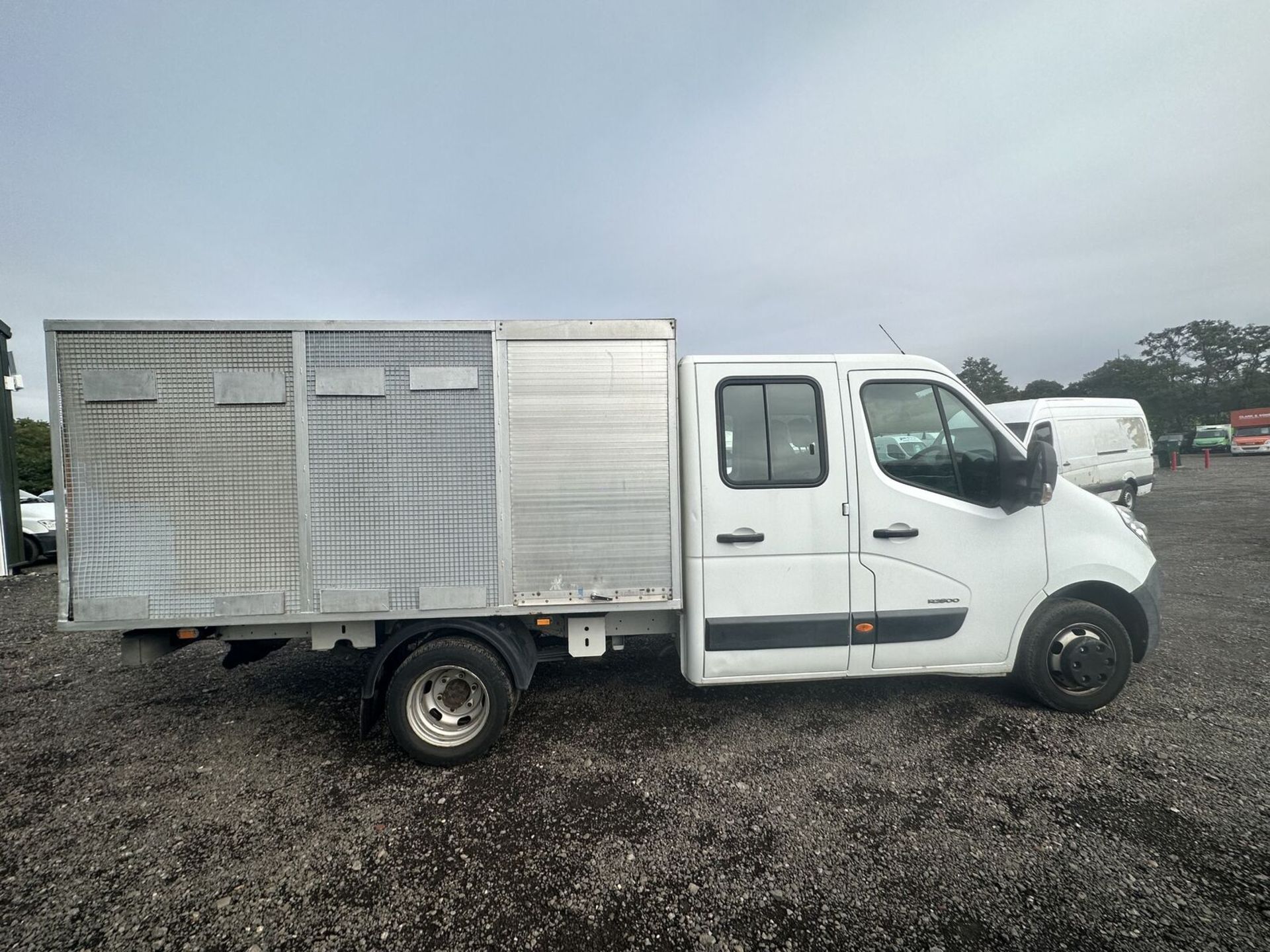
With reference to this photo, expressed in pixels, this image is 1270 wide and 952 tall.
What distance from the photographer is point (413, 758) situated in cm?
334

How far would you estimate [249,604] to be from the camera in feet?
10.2

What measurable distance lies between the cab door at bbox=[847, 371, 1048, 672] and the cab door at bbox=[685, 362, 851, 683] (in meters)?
0.22

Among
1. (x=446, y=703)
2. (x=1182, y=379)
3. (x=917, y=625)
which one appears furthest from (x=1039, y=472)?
(x=1182, y=379)

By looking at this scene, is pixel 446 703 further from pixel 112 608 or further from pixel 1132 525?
pixel 1132 525

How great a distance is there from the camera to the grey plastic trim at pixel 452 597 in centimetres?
317

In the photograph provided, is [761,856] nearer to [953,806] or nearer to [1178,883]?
[953,806]

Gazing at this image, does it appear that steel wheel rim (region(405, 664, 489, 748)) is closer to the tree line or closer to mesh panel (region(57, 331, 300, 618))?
mesh panel (region(57, 331, 300, 618))

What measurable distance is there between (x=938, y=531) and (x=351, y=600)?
3.78 m

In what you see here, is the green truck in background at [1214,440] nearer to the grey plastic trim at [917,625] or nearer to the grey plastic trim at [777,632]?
the grey plastic trim at [917,625]

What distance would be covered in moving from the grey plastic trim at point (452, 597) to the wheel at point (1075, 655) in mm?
3711

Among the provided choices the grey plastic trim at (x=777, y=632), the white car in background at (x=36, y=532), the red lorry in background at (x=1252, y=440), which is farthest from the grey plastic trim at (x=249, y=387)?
the red lorry in background at (x=1252, y=440)

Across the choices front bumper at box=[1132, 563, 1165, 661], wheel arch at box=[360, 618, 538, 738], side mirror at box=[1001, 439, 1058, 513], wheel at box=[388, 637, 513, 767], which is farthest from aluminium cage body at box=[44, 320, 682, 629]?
front bumper at box=[1132, 563, 1165, 661]

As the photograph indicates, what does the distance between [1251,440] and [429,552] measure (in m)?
49.9

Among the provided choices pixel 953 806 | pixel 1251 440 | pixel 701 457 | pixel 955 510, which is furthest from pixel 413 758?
pixel 1251 440
